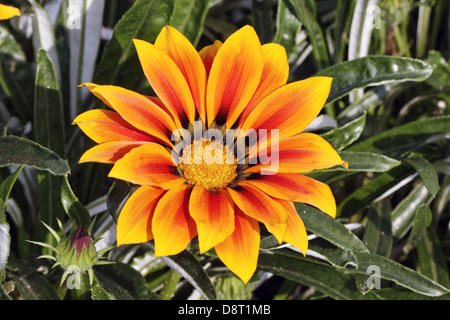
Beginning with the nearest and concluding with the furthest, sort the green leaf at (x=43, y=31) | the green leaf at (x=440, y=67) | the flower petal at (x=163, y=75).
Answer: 1. the flower petal at (x=163, y=75)
2. the green leaf at (x=43, y=31)
3. the green leaf at (x=440, y=67)

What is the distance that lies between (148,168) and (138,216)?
74 millimetres

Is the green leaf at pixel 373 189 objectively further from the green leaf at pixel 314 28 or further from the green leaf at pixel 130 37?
the green leaf at pixel 130 37

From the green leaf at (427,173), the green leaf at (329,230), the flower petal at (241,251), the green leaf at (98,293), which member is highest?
the green leaf at (427,173)

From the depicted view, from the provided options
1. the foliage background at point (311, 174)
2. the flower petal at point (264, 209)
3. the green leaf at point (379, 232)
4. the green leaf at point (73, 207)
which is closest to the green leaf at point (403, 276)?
the foliage background at point (311, 174)

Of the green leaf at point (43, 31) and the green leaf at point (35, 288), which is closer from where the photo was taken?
the green leaf at point (35, 288)

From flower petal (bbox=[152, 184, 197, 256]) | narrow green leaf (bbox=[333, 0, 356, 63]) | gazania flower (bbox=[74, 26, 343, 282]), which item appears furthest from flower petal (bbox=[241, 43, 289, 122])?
narrow green leaf (bbox=[333, 0, 356, 63])

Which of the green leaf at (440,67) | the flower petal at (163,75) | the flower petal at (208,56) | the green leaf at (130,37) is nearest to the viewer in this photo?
the flower petal at (163,75)

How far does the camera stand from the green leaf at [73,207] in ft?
3.05

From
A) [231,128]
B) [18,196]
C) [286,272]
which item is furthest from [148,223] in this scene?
[18,196]

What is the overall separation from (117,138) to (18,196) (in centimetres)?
53

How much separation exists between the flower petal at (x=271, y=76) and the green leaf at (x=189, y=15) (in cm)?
27

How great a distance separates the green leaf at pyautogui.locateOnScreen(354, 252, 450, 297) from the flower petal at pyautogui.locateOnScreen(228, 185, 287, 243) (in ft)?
1.08

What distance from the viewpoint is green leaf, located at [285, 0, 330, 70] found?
127 cm

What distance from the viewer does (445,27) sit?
1.67 meters
